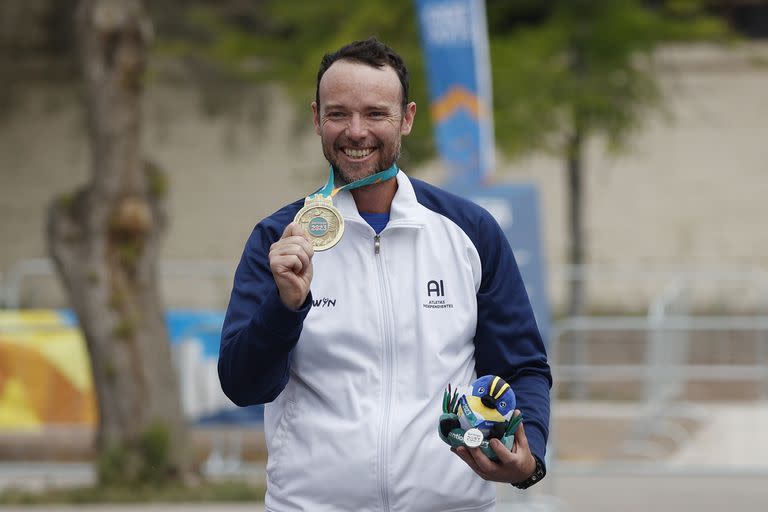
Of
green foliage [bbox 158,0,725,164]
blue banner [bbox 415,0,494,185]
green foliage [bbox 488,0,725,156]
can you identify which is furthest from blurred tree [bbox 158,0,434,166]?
blue banner [bbox 415,0,494,185]

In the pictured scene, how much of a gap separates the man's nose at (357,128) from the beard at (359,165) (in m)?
0.05

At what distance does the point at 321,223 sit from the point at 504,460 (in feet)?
1.88

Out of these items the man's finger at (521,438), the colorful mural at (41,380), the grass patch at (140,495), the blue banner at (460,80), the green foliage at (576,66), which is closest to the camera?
the man's finger at (521,438)

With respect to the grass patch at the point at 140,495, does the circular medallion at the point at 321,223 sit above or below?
above

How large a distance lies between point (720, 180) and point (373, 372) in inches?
740

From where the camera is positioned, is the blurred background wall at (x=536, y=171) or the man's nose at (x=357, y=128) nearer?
the man's nose at (x=357, y=128)

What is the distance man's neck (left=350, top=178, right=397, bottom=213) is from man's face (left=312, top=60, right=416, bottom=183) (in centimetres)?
8

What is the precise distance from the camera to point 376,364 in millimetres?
2838

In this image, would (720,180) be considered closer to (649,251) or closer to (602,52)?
(649,251)

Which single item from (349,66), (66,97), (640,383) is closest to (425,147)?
(640,383)

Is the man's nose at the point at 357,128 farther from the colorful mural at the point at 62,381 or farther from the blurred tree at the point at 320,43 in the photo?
the blurred tree at the point at 320,43

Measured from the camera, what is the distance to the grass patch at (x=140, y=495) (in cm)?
812

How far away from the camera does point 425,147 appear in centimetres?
1402

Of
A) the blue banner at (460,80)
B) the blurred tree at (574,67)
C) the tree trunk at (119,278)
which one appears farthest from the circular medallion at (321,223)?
the blurred tree at (574,67)
